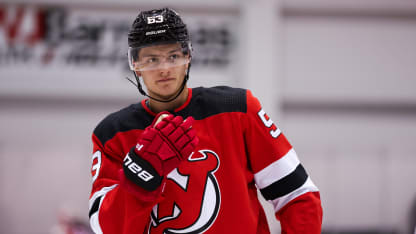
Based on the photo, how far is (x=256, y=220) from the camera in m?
1.79

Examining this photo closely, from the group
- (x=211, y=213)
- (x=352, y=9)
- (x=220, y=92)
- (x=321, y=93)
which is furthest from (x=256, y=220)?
(x=352, y=9)

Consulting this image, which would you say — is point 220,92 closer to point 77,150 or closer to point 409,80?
point 77,150

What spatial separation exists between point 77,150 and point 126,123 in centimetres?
637

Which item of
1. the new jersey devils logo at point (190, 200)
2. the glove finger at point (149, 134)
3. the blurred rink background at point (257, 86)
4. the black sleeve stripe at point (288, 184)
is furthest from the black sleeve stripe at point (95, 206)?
the blurred rink background at point (257, 86)

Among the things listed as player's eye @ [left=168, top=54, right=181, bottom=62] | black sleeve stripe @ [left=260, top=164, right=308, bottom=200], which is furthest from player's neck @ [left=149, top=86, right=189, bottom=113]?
black sleeve stripe @ [left=260, top=164, right=308, bottom=200]

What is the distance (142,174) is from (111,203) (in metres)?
0.24

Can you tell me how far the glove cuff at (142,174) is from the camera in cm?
151

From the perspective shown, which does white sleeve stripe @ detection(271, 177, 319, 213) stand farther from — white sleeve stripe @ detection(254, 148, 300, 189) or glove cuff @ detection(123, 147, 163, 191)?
glove cuff @ detection(123, 147, 163, 191)

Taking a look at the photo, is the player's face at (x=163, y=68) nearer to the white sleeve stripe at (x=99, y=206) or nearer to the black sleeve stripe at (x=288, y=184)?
the white sleeve stripe at (x=99, y=206)

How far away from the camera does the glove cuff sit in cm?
151

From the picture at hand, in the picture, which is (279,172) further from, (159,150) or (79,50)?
(79,50)

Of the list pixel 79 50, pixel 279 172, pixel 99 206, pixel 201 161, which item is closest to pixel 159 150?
pixel 201 161

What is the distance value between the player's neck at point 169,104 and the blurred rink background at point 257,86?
5929 mm

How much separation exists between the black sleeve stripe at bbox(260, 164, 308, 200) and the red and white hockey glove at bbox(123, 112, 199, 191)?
437 millimetres
